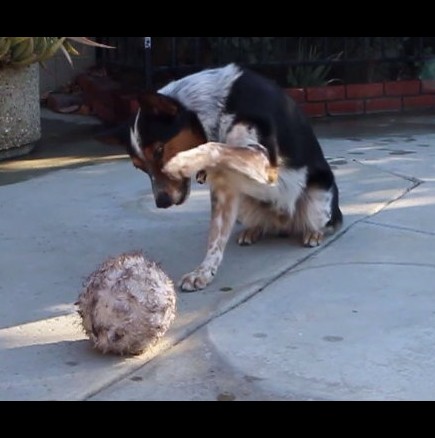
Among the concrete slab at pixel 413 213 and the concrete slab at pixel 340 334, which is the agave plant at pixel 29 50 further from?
the concrete slab at pixel 340 334

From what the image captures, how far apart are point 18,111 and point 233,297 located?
3651 millimetres

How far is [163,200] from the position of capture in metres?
4.48

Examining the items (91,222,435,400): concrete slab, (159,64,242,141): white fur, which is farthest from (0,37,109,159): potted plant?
(91,222,435,400): concrete slab

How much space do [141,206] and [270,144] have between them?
1408 mm

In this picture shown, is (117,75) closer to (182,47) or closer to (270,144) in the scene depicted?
(182,47)

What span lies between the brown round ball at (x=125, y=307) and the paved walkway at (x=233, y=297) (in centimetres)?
7

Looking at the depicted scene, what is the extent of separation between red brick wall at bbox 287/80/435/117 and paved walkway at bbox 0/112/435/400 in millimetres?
2461

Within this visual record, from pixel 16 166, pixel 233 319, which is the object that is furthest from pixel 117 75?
pixel 233 319

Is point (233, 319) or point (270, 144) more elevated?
point (270, 144)

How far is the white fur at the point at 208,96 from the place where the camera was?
4.48 m

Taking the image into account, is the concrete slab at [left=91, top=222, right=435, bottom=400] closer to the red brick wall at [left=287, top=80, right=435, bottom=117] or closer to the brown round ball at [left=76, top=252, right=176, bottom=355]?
the brown round ball at [left=76, top=252, right=176, bottom=355]

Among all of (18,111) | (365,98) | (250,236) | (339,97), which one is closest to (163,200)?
(250,236)

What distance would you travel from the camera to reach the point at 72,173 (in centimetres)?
667
